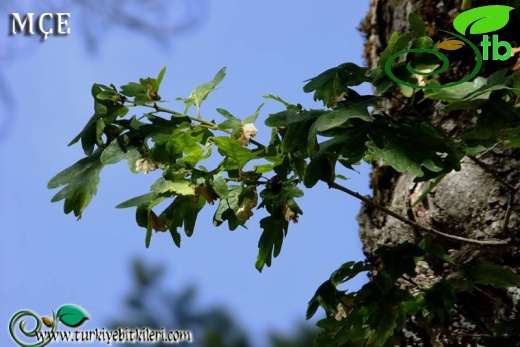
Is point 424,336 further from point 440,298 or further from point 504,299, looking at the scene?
point 440,298

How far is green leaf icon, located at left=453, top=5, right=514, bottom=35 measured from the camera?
74.3 inches

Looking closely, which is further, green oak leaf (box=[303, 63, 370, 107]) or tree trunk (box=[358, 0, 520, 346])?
tree trunk (box=[358, 0, 520, 346])

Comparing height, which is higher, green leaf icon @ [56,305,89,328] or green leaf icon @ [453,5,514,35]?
green leaf icon @ [453,5,514,35]

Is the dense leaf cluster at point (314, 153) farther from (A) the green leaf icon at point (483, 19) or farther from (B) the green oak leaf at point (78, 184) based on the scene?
(A) the green leaf icon at point (483, 19)

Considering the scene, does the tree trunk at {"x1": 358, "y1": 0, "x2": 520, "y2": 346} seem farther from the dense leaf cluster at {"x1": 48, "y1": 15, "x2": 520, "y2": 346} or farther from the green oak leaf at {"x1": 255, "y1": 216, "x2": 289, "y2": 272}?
the green oak leaf at {"x1": 255, "y1": 216, "x2": 289, "y2": 272}

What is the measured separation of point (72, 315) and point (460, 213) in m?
0.97

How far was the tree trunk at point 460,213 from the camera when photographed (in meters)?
1.84

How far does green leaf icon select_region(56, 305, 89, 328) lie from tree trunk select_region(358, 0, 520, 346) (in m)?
0.72

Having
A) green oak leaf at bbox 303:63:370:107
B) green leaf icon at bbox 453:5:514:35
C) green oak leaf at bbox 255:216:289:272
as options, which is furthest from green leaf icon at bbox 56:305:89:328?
green leaf icon at bbox 453:5:514:35

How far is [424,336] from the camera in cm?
191

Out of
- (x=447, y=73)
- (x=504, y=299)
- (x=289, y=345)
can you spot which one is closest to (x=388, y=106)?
(x=447, y=73)

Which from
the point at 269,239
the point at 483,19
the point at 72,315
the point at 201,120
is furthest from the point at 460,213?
the point at 72,315

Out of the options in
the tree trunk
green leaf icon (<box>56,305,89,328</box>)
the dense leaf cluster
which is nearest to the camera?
the dense leaf cluster

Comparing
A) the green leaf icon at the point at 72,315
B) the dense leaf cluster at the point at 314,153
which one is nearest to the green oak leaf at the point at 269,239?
the dense leaf cluster at the point at 314,153
